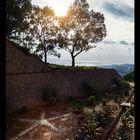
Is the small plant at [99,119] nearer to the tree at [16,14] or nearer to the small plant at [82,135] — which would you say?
the small plant at [82,135]

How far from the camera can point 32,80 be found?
2198cm

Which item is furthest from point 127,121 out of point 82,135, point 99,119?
point 82,135

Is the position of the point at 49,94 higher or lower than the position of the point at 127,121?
higher

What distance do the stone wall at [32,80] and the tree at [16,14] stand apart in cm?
1106

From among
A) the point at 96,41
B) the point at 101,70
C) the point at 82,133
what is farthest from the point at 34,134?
the point at 96,41

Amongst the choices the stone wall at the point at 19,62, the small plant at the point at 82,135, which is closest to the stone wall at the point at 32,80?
the stone wall at the point at 19,62

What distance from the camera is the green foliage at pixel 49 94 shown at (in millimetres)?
22688

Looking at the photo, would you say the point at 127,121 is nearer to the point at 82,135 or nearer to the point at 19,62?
the point at 82,135

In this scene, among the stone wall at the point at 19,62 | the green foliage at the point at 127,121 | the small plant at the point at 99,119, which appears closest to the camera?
the green foliage at the point at 127,121

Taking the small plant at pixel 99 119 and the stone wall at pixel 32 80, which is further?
the stone wall at pixel 32 80

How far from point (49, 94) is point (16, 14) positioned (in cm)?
1509

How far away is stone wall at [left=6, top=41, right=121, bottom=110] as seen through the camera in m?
20.1
